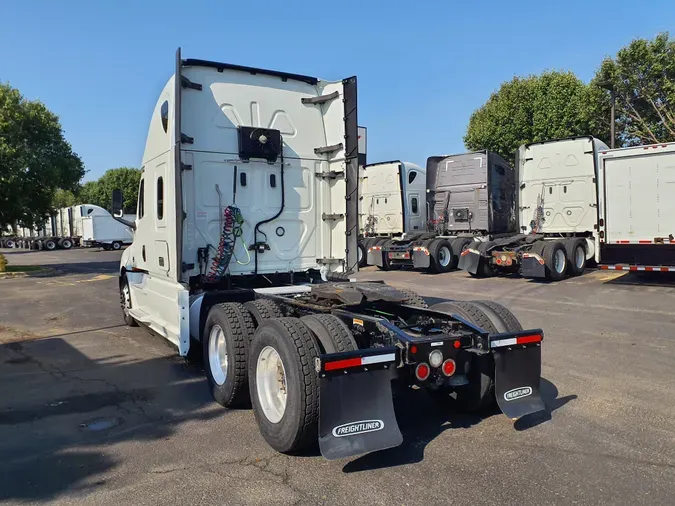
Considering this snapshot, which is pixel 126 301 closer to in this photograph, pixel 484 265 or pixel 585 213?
pixel 484 265

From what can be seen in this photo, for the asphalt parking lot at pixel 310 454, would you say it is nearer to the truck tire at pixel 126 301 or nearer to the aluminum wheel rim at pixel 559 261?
the truck tire at pixel 126 301

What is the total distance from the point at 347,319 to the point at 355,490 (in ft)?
5.16

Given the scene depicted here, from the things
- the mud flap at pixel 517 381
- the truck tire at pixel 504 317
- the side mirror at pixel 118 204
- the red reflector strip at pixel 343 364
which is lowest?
the mud flap at pixel 517 381

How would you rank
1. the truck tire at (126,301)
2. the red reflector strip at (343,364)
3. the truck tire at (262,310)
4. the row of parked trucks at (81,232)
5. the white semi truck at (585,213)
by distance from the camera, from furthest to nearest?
the row of parked trucks at (81,232), the white semi truck at (585,213), the truck tire at (126,301), the truck tire at (262,310), the red reflector strip at (343,364)

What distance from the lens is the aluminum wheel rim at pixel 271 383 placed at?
14.2ft

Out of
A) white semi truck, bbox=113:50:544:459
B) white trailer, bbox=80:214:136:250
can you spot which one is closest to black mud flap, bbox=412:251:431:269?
white semi truck, bbox=113:50:544:459

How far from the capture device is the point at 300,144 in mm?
7465

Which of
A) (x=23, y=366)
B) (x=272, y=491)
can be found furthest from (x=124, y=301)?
(x=272, y=491)

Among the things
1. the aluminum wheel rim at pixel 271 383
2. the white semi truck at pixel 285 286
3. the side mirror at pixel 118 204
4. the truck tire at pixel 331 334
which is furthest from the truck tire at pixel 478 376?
the side mirror at pixel 118 204

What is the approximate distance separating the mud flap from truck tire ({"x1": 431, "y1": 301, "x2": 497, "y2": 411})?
100 millimetres

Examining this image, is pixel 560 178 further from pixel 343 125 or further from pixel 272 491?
pixel 272 491

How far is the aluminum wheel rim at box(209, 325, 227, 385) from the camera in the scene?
5461mm

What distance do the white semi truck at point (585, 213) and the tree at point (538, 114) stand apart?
39.4 ft

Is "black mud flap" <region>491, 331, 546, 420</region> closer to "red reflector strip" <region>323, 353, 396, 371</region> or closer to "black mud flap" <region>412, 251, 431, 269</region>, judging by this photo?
"red reflector strip" <region>323, 353, 396, 371</region>
